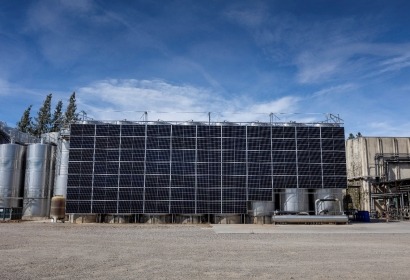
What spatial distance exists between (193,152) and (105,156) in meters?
9.46

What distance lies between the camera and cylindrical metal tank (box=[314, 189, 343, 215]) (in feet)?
143

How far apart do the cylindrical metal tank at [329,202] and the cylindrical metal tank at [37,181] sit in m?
31.2

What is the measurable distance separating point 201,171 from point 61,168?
17.3m

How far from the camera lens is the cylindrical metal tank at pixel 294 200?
43969mm

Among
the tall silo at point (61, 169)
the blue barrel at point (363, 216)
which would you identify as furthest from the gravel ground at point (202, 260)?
the tall silo at point (61, 169)

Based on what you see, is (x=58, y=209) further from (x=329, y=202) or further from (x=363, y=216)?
(x=363, y=216)

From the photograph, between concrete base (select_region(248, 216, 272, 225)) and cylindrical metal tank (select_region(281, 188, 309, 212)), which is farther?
cylindrical metal tank (select_region(281, 188, 309, 212))

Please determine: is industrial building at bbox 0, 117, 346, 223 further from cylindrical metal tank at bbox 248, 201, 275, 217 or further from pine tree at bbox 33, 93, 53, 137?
pine tree at bbox 33, 93, 53, 137

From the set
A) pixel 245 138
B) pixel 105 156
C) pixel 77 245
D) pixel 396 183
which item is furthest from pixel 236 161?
pixel 77 245

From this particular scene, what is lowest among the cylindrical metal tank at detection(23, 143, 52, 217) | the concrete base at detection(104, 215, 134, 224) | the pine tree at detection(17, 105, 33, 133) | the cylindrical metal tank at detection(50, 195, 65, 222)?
the concrete base at detection(104, 215, 134, 224)

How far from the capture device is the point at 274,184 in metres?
44.4

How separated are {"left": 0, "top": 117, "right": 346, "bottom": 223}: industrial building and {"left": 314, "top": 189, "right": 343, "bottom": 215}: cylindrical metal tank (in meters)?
0.10

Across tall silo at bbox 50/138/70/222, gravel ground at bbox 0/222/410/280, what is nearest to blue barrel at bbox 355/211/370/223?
gravel ground at bbox 0/222/410/280

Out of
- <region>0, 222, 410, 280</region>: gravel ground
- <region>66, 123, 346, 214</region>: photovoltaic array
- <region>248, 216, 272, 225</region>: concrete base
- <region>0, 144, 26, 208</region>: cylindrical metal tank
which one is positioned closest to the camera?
<region>0, 222, 410, 280</region>: gravel ground
